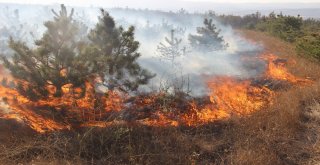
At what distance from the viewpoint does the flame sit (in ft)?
35.3

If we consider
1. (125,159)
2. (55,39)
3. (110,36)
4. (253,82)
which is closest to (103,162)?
(125,159)

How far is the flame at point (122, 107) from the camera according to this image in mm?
10773

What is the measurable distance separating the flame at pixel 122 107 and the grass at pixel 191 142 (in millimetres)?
572

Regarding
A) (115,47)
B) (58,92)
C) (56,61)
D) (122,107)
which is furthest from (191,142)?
(56,61)


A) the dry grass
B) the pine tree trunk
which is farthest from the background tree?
the dry grass

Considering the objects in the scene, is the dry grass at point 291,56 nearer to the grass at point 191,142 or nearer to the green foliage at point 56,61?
the grass at point 191,142

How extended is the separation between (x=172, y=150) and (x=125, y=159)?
→ 1.50 m

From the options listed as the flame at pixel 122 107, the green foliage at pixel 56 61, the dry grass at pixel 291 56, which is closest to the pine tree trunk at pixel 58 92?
the green foliage at pixel 56 61

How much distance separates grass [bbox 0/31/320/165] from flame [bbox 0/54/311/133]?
1.88 ft

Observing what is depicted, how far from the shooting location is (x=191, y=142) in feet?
32.9

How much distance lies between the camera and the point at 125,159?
880 cm

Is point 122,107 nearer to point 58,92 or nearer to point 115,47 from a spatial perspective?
point 115,47

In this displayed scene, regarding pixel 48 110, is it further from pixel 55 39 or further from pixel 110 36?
pixel 110 36

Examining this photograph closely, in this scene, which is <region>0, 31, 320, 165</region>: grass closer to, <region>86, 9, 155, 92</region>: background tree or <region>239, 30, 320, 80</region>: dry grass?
<region>86, 9, 155, 92</region>: background tree
